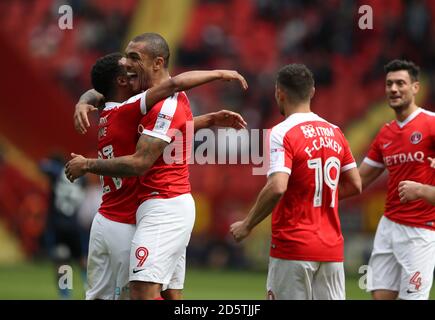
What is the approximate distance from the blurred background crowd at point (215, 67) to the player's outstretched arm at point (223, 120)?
33.3ft

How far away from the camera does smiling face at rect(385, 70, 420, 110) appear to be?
8.57 meters

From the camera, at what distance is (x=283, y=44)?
66.2ft

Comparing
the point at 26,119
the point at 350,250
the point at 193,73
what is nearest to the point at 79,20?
the point at 26,119

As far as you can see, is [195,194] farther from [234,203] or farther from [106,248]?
[106,248]

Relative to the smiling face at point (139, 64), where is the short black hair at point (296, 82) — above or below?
below

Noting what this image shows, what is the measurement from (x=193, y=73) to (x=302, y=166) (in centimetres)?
110

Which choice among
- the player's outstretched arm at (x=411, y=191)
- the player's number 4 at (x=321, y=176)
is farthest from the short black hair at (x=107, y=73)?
the player's outstretched arm at (x=411, y=191)

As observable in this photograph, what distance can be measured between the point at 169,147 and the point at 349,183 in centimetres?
141

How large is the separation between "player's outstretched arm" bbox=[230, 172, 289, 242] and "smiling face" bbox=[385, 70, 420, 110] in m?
2.67

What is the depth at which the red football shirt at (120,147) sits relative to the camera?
683 cm

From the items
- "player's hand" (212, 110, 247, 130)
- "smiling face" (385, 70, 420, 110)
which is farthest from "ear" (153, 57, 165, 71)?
"smiling face" (385, 70, 420, 110)

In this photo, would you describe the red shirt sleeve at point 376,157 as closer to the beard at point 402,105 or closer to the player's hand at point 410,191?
the beard at point 402,105

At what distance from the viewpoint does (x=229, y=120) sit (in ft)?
24.2
